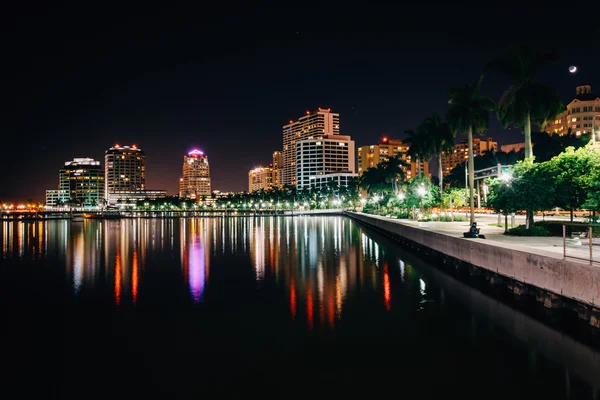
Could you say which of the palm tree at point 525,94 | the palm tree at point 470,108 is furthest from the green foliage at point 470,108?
the palm tree at point 525,94

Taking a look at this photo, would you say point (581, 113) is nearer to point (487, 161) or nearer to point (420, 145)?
point (487, 161)

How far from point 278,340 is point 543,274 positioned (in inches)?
414

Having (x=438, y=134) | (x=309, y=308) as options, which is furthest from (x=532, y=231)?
(x=438, y=134)

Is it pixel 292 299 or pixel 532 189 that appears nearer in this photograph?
pixel 292 299

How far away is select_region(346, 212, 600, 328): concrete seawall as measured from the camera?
14914 mm

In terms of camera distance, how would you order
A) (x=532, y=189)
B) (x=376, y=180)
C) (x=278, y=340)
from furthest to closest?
(x=376, y=180) → (x=532, y=189) → (x=278, y=340)

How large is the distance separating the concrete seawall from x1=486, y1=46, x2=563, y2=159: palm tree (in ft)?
53.6

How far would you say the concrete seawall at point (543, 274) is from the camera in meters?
14.9

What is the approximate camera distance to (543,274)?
58.3 feet

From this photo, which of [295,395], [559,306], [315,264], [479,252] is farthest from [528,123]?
[295,395]

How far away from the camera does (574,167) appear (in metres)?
28.8

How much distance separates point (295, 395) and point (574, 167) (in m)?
25.5

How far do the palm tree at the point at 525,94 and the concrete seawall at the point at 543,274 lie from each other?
1632cm

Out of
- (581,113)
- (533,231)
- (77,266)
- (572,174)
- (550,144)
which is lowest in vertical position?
(77,266)
